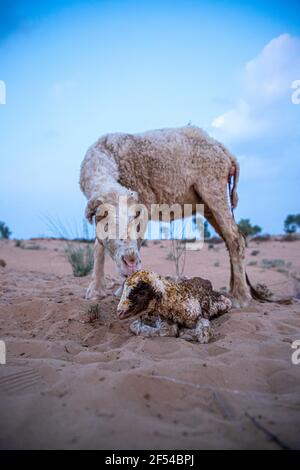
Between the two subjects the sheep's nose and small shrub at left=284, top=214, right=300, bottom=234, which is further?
small shrub at left=284, top=214, right=300, bottom=234

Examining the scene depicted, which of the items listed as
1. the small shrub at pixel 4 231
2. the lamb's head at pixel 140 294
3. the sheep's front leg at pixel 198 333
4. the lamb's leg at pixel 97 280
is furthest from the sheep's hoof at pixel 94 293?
the small shrub at pixel 4 231

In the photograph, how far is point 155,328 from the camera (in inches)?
97.1

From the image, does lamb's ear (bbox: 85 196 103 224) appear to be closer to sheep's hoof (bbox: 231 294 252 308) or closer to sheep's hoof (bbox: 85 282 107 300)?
sheep's hoof (bbox: 85 282 107 300)

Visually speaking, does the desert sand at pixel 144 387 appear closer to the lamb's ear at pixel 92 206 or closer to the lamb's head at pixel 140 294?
the lamb's head at pixel 140 294

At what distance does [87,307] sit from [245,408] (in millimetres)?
2191

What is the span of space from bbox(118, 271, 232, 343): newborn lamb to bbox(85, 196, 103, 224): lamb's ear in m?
0.87

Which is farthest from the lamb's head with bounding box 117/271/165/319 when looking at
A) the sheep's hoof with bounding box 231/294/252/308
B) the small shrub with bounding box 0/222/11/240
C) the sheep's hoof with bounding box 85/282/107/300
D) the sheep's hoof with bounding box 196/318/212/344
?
the small shrub with bounding box 0/222/11/240

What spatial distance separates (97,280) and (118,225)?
160cm

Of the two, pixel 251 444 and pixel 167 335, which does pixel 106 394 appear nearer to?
pixel 251 444

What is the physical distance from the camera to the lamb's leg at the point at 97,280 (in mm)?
3967

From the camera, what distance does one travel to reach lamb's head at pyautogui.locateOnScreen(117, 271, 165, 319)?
2352mm

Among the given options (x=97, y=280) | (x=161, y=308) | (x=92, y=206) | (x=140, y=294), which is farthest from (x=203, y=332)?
(x=97, y=280)

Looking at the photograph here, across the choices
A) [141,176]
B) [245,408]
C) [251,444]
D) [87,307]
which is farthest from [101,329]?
[141,176]

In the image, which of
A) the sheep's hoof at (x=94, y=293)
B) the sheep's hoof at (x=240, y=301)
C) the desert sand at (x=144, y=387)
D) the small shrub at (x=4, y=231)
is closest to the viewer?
the desert sand at (x=144, y=387)
